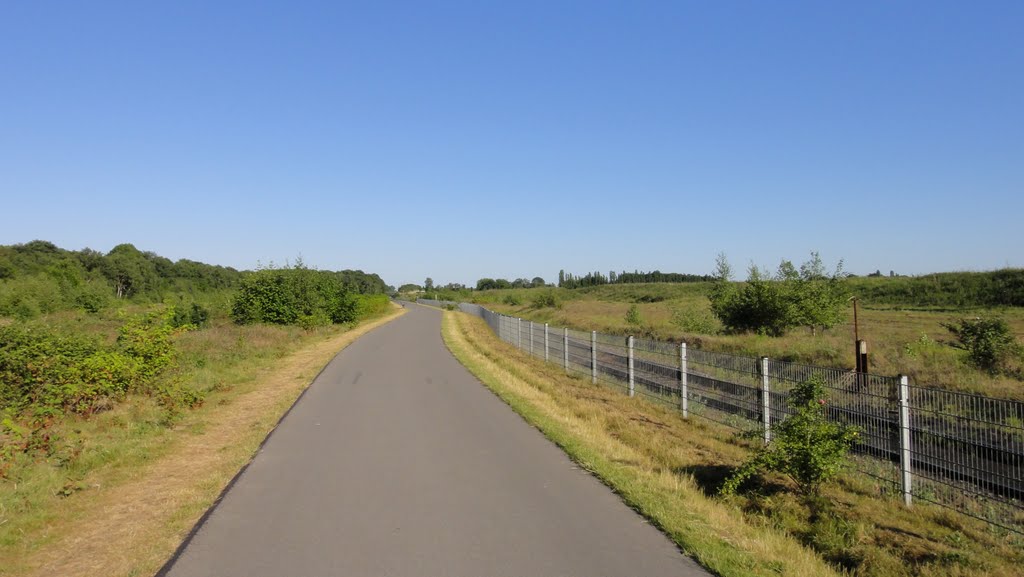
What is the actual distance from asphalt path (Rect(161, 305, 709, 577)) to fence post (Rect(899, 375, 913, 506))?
2947 millimetres

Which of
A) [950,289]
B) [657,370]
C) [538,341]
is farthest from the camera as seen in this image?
[950,289]

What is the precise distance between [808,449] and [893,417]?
147 cm

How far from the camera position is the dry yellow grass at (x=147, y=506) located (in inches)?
194

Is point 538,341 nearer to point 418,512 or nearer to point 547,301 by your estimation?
point 418,512

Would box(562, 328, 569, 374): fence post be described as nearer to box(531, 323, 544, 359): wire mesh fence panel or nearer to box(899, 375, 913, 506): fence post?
box(531, 323, 544, 359): wire mesh fence panel

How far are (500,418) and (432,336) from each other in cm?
2399

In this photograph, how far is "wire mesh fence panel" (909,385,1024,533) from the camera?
242 inches

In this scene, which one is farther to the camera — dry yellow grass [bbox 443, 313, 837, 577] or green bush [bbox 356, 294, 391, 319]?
green bush [bbox 356, 294, 391, 319]

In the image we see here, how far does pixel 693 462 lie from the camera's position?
8.57 m

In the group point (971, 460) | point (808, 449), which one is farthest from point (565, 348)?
point (971, 460)

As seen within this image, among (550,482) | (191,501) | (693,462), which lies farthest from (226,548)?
(693,462)

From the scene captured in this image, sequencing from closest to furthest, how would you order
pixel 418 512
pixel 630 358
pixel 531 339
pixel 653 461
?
pixel 418 512 → pixel 653 461 → pixel 630 358 → pixel 531 339

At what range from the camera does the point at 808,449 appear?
666 cm

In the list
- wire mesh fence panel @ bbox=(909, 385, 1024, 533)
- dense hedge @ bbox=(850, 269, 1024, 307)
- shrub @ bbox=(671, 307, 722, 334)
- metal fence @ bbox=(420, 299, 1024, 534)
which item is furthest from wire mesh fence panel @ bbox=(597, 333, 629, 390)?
dense hedge @ bbox=(850, 269, 1024, 307)
